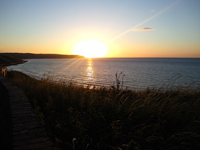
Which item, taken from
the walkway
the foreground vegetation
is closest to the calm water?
the foreground vegetation

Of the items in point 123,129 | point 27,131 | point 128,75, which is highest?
point 27,131

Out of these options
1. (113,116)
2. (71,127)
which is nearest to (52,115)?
(71,127)

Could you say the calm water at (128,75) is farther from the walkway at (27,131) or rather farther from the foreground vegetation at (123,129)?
the walkway at (27,131)

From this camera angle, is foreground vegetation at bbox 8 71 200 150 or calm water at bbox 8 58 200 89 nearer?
foreground vegetation at bbox 8 71 200 150

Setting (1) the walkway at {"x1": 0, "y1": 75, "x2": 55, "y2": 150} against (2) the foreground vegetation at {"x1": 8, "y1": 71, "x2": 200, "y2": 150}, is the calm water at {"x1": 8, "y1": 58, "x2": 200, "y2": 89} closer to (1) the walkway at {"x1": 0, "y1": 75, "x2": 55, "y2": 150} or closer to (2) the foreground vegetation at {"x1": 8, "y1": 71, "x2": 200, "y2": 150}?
(2) the foreground vegetation at {"x1": 8, "y1": 71, "x2": 200, "y2": 150}

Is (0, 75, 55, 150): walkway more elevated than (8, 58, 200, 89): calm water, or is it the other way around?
(0, 75, 55, 150): walkway

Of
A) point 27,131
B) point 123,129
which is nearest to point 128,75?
point 123,129

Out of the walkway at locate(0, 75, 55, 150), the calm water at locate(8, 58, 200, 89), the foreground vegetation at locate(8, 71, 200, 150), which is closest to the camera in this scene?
the walkway at locate(0, 75, 55, 150)

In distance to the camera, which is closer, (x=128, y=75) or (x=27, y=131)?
(x=27, y=131)

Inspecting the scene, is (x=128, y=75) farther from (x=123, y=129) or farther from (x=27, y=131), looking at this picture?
(x=27, y=131)

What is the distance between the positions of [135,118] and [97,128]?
1.27 m

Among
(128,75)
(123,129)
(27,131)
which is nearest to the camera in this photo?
(27,131)

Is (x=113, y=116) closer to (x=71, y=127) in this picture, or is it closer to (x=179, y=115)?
(x=71, y=127)

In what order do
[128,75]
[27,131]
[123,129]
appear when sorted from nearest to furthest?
[27,131]
[123,129]
[128,75]
